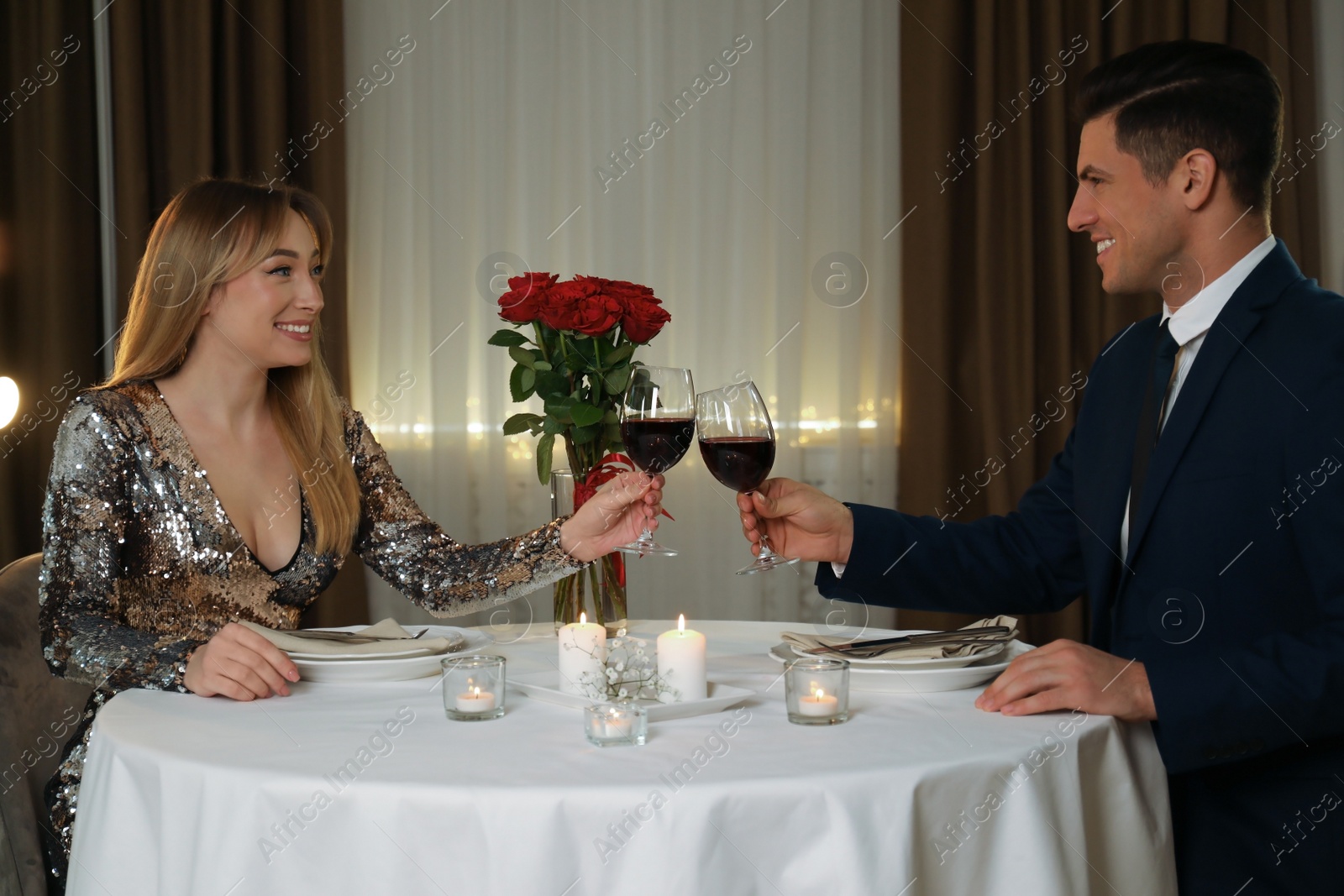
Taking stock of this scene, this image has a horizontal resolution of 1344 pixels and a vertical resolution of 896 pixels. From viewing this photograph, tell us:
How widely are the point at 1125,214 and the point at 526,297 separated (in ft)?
3.07

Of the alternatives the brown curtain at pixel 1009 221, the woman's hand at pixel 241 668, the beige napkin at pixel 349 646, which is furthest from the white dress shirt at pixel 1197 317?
the brown curtain at pixel 1009 221

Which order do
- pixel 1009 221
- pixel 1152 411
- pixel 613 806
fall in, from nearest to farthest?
1. pixel 613 806
2. pixel 1152 411
3. pixel 1009 221

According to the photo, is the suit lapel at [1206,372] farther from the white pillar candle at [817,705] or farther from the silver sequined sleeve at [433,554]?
Result: the silver sequined sleeve at [433,554]

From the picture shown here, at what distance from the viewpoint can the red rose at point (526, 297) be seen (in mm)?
1818

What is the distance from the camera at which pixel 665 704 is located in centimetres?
130

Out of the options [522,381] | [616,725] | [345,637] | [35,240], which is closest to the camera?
[616,725]

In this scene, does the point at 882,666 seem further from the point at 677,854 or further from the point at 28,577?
the point at 28,577

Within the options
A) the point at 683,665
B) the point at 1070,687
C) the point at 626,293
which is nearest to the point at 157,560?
the point at 626,293

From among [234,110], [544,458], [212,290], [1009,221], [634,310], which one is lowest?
[544,458]

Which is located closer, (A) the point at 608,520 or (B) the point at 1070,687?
(B) the point at 1070,687

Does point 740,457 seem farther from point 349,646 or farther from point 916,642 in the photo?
point 349,646

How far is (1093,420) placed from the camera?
1861 mm

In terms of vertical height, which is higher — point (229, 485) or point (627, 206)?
point (627, 206)

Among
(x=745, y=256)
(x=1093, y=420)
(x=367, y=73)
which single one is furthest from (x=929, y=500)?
(x=367, y=73)
